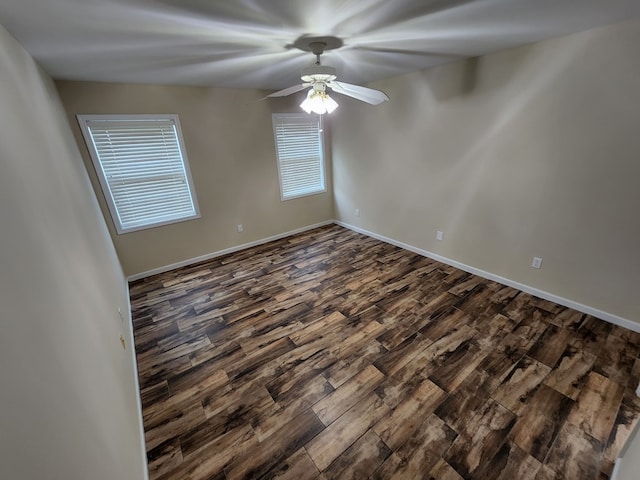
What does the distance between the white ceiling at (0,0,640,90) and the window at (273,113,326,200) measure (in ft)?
5.13

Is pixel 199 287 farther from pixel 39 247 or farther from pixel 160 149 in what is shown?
pixel 39 247

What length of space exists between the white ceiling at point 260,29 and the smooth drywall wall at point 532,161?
31 cm

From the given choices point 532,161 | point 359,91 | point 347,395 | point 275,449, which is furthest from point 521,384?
point 359,91

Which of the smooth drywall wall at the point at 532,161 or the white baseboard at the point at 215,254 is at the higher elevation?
the smooth drywall wall at the point at 532,161

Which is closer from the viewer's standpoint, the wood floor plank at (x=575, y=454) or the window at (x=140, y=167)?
the wood floor plank at (x=575, y=454)

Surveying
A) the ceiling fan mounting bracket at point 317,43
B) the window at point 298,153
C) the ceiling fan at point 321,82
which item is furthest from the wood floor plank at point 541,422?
the window at point 298,153

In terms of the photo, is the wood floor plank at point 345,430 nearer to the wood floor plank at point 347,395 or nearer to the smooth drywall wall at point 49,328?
the wood floor plank at point 347,395

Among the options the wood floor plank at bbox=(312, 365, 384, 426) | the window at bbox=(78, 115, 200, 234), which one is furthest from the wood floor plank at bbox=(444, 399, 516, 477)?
the window at bbox=(78, 115, 200, 234)

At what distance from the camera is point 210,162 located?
3598 mm

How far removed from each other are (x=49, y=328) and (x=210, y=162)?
10.3 feet

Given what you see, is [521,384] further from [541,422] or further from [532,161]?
[532,161]

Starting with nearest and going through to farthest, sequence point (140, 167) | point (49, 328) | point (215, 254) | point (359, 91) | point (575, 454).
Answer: point (49, 328) → point (575, 454) → point (359, 91) → point (140, 167) → point (215, 254)

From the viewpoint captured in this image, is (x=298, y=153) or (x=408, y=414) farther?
(x=298, y=153)

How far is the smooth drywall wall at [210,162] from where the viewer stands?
2.92 metres
